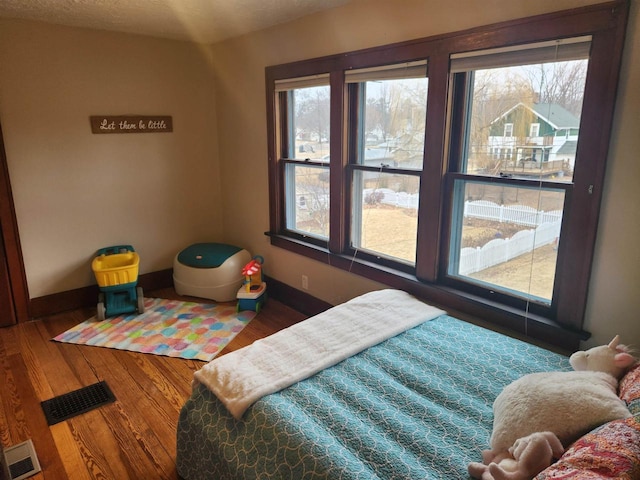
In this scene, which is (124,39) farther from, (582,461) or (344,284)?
(582,461)

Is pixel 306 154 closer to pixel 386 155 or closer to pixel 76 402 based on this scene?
pixel 386 155

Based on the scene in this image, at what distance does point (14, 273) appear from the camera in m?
3.48

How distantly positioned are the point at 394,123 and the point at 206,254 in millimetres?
2085

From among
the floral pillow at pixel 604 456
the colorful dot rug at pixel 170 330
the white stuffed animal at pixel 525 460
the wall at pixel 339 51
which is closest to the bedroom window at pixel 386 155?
the wall at pixel 339 51

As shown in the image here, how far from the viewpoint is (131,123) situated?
383cm

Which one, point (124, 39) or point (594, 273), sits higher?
point (124, 39)

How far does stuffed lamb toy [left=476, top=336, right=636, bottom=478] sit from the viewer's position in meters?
1.34

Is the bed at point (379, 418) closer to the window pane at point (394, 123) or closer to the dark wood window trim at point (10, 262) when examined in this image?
the window pane at point (394, 123)

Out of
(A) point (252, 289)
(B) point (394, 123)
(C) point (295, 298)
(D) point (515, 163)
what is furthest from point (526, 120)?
(A) point (252, 289)

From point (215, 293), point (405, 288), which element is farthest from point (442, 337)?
point (215, 293)

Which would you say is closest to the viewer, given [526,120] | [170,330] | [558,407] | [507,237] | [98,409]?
[558,407]

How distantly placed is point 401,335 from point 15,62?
337cm

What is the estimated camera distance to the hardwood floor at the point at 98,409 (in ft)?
6.87

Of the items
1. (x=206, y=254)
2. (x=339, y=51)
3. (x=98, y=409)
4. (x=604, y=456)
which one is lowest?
(x=98, y=409)
